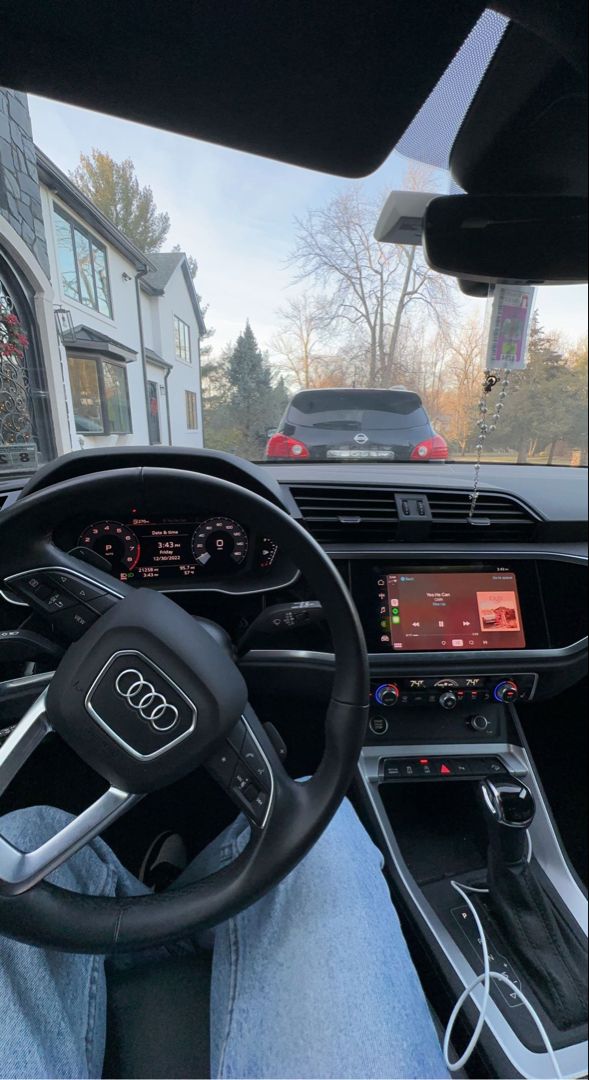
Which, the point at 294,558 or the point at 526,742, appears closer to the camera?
the point at 294,558

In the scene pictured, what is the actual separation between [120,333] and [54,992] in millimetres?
1308

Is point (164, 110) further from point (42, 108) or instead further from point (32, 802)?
point (32, 802)

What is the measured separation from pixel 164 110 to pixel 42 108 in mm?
269

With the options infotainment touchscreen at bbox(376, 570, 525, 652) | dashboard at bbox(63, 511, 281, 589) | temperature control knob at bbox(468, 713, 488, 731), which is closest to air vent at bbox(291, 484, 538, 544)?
infotainment touchscreen at bbox(376, 570, 525, 652)

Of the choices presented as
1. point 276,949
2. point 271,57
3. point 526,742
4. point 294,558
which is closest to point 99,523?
point 294,558

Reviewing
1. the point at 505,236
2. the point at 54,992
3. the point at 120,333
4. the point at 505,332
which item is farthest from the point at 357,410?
the point at 54,992

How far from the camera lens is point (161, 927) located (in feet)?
2.27

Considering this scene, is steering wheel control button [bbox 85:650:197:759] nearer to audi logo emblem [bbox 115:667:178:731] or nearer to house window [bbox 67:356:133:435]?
audi logo emblem [bbox 115:667:178:731]

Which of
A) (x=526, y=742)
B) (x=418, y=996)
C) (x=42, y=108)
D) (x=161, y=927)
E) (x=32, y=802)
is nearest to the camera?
(x=161, y=927)

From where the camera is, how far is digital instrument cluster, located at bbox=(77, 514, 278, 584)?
1163 mm

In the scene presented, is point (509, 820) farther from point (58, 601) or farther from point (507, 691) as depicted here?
point (58, 601)

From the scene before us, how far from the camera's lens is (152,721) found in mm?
707

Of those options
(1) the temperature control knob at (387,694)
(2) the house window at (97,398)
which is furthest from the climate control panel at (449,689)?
(2) the house window at (97,398)

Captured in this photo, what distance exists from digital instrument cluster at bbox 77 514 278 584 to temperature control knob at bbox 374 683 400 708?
50 cm
